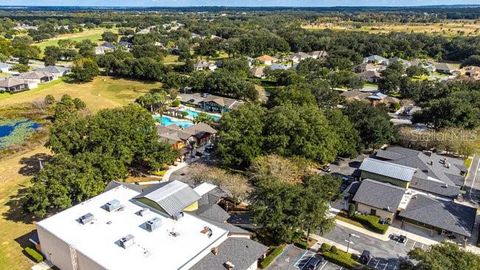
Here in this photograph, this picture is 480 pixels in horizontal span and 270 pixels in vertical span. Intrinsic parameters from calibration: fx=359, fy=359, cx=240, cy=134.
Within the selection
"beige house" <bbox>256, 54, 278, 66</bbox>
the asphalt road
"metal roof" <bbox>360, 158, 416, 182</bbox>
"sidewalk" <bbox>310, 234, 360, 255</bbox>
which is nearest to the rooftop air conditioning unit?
"sidewalk" <bbox>310, 234, 360, 255</bbox>

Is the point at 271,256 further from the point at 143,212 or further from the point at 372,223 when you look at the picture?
the point at 372,223

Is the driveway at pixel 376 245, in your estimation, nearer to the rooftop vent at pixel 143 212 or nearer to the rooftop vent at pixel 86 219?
the rooftop vent at pixel 143 212

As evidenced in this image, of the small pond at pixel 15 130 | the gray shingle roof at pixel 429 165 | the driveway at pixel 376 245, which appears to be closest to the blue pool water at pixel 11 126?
the small pond at pixel 15 130

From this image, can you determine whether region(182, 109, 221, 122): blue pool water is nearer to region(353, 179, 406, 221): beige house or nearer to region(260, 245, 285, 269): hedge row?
region(353, 179, 406, 221): beige house

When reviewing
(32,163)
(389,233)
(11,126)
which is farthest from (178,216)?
(11,126)

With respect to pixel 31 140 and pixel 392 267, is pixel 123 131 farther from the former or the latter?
pixel 392 267
